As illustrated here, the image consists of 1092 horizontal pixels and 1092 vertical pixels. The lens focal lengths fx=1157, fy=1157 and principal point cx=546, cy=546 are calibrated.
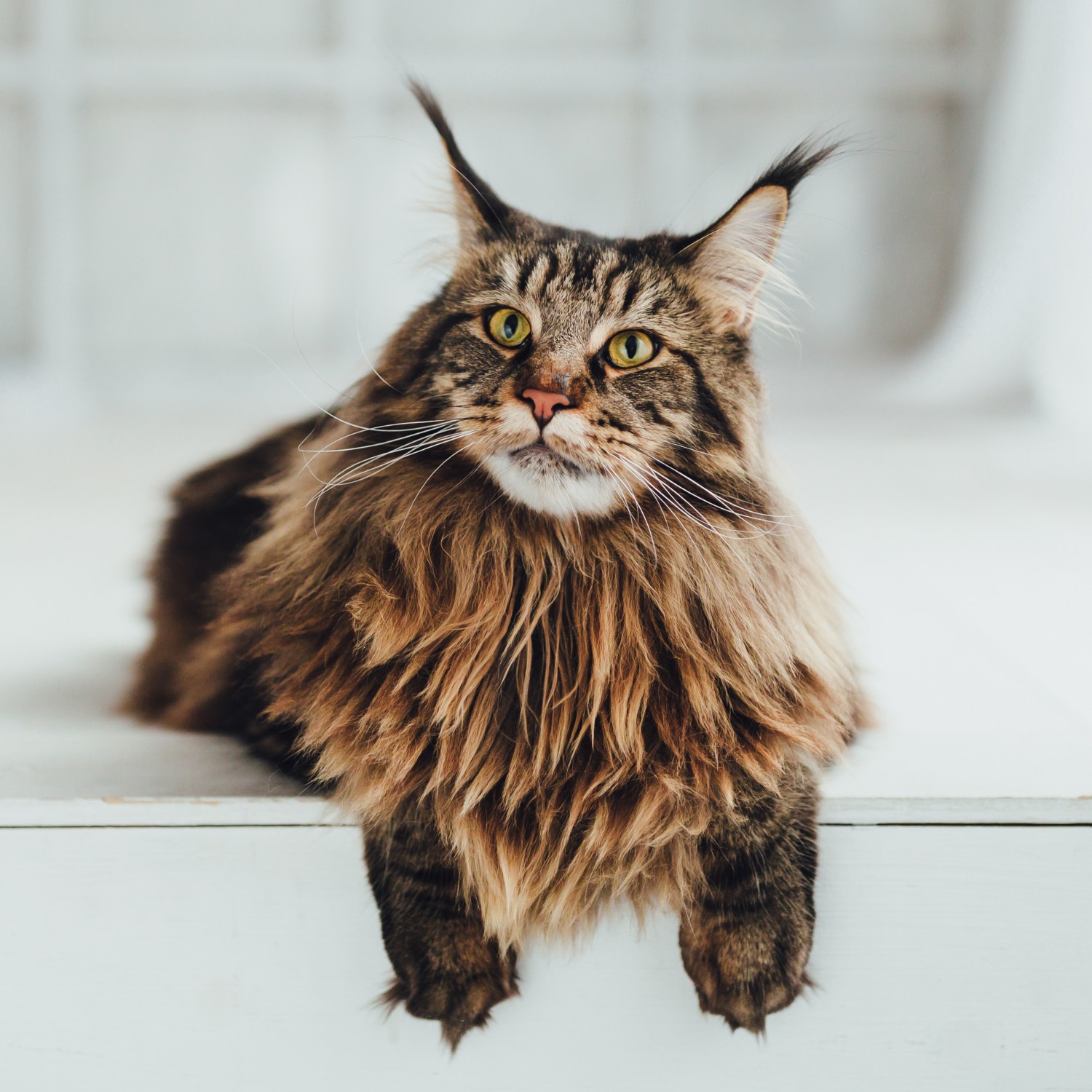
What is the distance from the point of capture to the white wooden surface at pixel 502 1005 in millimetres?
930

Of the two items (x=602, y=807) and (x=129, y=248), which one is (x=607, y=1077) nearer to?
(x=602, y=807)

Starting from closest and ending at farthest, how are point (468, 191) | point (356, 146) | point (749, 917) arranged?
point (749, 917) < point (468, 191) < point (356, 146)

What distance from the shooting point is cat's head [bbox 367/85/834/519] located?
888 millimetres

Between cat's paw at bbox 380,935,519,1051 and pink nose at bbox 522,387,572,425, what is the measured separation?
0.40m

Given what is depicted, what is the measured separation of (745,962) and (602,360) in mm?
472

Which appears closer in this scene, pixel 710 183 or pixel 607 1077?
pixel 607 1077

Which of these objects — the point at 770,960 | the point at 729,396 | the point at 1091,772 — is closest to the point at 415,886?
the point at 770,960

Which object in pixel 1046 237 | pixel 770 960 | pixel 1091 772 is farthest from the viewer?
pixel 1046 237

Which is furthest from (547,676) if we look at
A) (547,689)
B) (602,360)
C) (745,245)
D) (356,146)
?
(356,146)

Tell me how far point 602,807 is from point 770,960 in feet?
0.55

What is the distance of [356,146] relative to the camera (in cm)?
313

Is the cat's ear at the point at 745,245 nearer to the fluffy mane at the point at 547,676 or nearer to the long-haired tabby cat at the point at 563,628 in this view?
the long-haired tabby cat at the point at 563,628

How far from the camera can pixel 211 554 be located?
1226mm

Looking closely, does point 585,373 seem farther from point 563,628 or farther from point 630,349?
point 563,628
